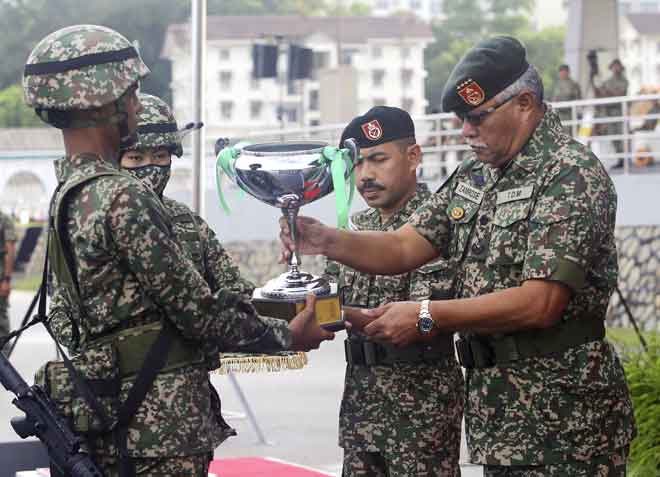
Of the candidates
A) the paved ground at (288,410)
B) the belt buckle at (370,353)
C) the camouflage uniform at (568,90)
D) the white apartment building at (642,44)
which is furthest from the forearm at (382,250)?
the white apartment building at (642,44)

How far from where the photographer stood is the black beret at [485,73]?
13.4ft

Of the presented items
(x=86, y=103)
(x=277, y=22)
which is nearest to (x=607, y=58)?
(x=86, y=103)

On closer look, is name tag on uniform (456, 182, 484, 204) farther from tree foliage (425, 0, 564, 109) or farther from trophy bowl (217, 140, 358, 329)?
tree foliage (425, 0, 564, 109)

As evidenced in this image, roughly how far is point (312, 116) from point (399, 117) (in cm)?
9627

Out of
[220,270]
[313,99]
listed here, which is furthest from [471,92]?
[313,99]

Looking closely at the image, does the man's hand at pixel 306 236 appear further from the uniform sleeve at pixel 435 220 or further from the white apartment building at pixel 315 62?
the white apartment building at pixel 315 62

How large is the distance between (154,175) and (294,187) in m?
1.05

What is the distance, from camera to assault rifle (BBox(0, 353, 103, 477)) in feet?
11.3

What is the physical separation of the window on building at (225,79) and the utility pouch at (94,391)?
90482 mm

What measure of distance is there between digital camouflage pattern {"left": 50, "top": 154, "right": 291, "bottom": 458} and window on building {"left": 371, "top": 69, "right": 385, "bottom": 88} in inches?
4042

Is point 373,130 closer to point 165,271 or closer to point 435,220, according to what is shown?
point 435,220

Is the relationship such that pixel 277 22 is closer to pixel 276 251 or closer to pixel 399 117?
pixel 276 251

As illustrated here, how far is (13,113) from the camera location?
72875 millimetres

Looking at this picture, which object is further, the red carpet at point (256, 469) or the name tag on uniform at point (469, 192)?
the red carpet at point (256, 469)
